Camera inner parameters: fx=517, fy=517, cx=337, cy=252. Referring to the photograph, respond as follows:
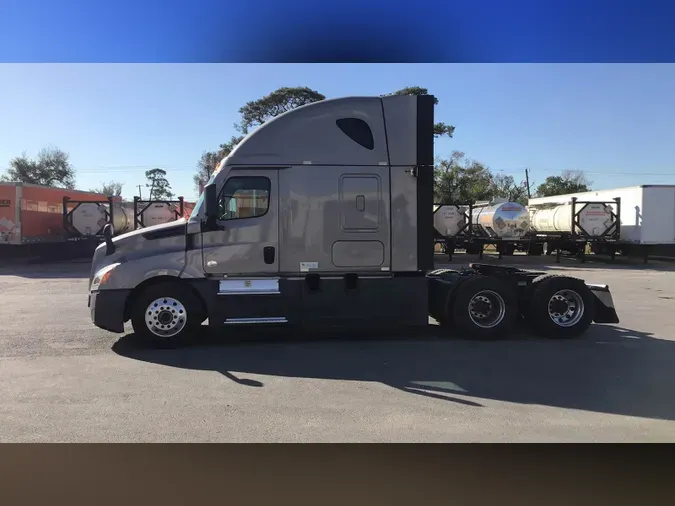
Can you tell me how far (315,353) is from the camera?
7406 millimetres

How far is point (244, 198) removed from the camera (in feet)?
25.5

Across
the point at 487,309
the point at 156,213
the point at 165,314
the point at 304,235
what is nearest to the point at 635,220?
the point at 487,309

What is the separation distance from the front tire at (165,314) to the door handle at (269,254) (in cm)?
121

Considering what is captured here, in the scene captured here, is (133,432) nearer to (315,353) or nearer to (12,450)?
(12,450)

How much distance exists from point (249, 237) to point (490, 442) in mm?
4636

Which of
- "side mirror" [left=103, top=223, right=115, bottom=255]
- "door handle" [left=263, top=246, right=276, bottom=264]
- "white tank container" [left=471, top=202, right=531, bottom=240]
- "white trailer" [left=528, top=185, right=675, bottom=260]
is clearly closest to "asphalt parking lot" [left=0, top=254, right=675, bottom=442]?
"door handle" [left=263, top=246, right=276, bottom=264]

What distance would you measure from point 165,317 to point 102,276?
3.57 ft

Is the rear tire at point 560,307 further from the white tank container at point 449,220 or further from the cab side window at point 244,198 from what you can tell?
the white tank container at point 449,220

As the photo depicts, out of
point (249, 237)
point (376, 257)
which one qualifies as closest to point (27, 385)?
point (249, 237)

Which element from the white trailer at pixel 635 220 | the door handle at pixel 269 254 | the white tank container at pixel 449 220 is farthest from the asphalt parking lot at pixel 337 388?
the white trailer at pixel 635 220

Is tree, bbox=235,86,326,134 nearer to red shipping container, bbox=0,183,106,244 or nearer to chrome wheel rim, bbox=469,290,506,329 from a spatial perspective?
red shipping container, bbox=0,183,106,244

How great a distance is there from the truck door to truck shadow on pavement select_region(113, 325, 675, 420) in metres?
0.59

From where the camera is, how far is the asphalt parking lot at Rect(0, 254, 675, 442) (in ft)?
15.4

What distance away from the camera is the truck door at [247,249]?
25.3ft
